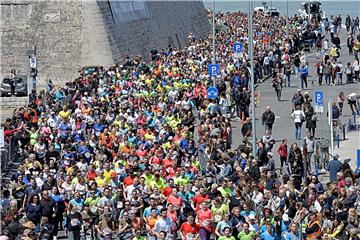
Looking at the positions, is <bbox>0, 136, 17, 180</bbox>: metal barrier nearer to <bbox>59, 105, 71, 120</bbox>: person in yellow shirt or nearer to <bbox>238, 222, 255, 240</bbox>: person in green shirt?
<bbox>59, 105, 71, 120</bbox>: person in yellow shirt

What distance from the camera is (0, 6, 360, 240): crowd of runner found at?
2409cm

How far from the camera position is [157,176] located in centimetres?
2706

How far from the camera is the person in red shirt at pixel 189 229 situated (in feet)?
78.9

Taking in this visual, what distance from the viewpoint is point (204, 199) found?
2530 cm

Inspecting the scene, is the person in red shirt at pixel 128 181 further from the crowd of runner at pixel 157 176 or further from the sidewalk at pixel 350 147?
the sidewalk at pixel 350 147

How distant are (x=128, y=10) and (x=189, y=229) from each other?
37.8m

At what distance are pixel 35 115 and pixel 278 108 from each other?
12.3 m

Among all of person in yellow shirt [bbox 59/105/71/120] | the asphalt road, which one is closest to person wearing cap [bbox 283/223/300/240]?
the asphalt road

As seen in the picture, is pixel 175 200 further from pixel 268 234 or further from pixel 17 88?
pixel 17 88

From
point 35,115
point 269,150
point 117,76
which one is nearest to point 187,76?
point 117,76

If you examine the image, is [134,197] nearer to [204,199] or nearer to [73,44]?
[204,199]

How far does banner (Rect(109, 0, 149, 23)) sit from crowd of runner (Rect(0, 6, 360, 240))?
→ 1470cm

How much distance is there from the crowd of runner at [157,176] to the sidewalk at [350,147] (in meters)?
1.26

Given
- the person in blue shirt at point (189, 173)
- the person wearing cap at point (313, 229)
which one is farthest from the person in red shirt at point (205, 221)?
the person in blue shirt at point (189, 173)
